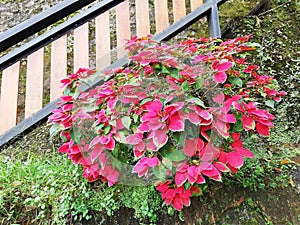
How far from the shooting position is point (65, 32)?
1973mm

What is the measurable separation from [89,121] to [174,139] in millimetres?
378

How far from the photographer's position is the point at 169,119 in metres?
1.15

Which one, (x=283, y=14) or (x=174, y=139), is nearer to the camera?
(x=174, y=139)

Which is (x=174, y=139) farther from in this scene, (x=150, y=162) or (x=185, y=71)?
(x=185, y=71)

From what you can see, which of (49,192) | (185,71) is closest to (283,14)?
(185,71)

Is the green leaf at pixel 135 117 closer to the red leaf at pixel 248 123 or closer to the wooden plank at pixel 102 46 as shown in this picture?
the red leaf at pixel 248 123

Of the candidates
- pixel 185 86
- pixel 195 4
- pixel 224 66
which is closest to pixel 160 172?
pixel 185 86

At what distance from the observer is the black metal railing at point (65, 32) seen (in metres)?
1.81

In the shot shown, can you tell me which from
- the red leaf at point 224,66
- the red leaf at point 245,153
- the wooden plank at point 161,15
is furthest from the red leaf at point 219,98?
the wooden plank at point 161,15

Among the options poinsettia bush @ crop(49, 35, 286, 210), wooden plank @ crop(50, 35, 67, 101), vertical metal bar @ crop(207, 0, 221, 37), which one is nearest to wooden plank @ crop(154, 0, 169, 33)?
vertical metal bar @ crop(207, 0, 221, 37)

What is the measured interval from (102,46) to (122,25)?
0.65 ft

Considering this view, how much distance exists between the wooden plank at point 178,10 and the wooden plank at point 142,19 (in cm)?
21

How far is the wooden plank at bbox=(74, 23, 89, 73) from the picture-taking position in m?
1.99

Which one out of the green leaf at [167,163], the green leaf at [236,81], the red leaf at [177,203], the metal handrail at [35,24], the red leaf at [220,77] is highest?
the metal handrail at [35,24]
